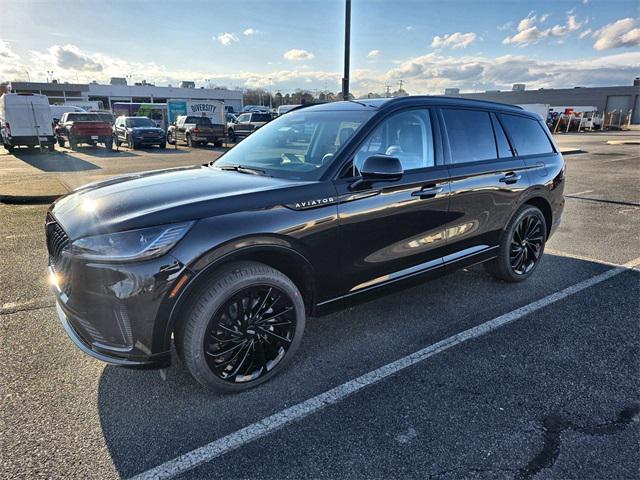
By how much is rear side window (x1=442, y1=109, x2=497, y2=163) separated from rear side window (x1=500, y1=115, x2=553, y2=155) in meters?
0.36

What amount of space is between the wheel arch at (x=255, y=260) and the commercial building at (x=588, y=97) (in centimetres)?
5255

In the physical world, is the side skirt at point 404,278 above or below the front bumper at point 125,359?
above

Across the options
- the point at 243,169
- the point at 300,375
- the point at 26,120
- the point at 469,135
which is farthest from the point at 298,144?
the point at 26,120

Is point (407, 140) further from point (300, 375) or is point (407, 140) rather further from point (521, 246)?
point (300, 375)

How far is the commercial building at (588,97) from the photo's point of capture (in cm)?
5862

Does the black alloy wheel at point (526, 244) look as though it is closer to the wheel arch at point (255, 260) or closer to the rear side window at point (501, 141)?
the rear side window at point (501, 141)

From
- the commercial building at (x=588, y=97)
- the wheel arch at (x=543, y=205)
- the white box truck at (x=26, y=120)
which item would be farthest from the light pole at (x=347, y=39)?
the commercial building at (x=588, y=97)

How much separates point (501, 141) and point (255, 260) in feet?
9.60

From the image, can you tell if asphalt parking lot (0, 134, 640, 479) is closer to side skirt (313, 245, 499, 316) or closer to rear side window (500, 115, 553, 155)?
side skirt (313, 245, 499, 316)

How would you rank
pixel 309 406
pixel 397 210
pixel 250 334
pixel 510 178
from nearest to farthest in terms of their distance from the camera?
pixel 309 406
pixel 250 334
pixel 397 210
pixel 510 178

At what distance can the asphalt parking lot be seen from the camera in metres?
2.26

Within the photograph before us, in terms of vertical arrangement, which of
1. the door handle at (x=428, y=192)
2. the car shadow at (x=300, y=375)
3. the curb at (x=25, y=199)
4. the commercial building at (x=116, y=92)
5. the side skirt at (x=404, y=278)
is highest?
the commercial building at (x=116, y=92)

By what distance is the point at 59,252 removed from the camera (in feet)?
9.16

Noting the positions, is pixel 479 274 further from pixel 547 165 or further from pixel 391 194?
pixel 391 194
